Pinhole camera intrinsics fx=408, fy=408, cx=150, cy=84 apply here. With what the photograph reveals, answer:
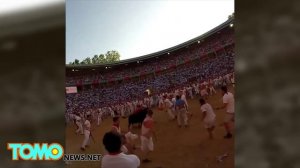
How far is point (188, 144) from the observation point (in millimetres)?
5438

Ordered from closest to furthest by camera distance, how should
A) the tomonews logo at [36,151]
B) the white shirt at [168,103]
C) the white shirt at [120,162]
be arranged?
the white shirt at [120,162], the white shirt at [168,103], the tomonews logo at [36,151]

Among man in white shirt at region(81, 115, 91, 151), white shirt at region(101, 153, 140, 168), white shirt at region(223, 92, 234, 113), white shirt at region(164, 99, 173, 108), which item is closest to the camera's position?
white shirt at region(101, 153, 140, 168)

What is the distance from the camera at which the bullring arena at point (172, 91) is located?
527 cm

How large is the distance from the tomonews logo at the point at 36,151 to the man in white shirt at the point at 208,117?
86.2 inches

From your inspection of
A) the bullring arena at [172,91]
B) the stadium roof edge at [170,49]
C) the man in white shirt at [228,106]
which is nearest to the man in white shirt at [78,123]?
the bullring arena at [172,91]

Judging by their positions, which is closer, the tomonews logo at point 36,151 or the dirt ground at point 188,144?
the dirt ground at point 188,144

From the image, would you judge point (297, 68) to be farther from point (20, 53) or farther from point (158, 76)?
point (20, 53)

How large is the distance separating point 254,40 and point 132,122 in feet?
6.42

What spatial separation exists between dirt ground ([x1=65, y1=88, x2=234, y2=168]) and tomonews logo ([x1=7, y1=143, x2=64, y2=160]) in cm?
70

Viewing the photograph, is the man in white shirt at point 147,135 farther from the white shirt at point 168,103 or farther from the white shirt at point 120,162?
the white shirt at point 120,162

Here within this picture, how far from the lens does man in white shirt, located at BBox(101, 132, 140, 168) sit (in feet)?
9.72

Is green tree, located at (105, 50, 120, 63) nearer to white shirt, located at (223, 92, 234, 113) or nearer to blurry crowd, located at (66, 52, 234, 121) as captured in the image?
blurry crowd, located at (66, 52, 234, 121)

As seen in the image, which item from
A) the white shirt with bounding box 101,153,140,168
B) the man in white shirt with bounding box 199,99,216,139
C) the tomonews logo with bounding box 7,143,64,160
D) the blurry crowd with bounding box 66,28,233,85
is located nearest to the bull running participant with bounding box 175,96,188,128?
the man in white shirt with bounding box 199,99,216,139

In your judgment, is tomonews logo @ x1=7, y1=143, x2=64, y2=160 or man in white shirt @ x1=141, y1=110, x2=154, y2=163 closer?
man in white shirt @ x1=141, y1=110, x2=154, y2=163
